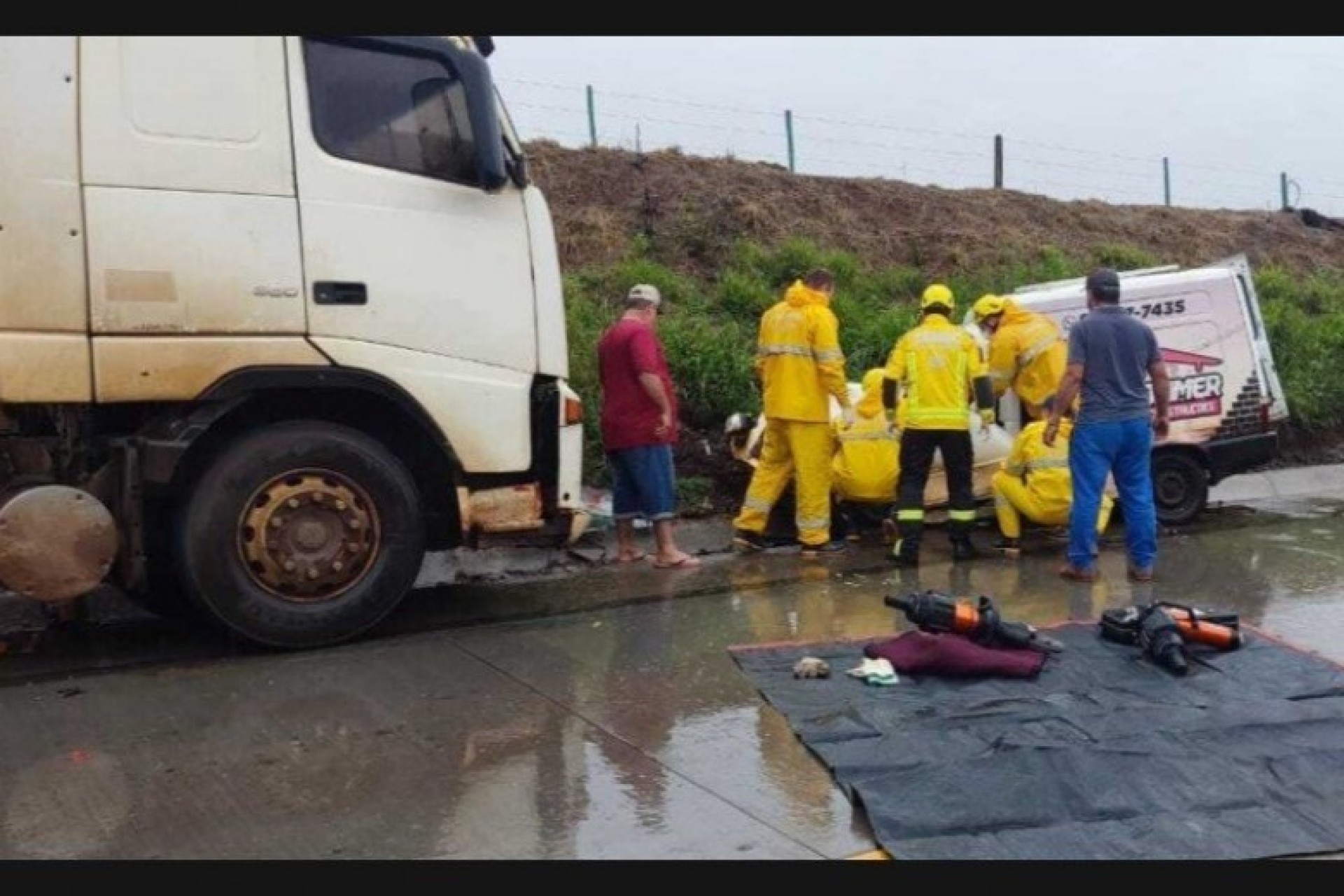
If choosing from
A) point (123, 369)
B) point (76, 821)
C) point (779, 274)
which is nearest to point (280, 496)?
point (123, 369)

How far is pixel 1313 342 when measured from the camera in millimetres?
12758

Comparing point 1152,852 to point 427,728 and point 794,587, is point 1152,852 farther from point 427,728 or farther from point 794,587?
point 794,587

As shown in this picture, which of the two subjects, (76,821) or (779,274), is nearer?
(76,821)

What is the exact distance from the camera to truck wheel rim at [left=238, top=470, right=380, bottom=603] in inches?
218

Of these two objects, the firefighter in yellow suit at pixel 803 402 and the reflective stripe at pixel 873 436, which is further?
the reflective stripe at pixel 873 436

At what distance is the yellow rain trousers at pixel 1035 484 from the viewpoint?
26.1ft

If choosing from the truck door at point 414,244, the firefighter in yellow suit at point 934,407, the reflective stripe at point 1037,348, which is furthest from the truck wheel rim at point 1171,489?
the truck door at point 414,244

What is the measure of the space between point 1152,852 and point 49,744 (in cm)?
361

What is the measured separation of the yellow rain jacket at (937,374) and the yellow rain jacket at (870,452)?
533 millimetres

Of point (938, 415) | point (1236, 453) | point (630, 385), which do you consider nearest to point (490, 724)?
point (630, 385)

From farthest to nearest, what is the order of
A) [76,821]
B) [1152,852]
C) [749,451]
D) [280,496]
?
[749,451] → [280,496] → [76,821] → [1152,852]

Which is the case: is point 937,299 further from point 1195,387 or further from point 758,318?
point 758,318

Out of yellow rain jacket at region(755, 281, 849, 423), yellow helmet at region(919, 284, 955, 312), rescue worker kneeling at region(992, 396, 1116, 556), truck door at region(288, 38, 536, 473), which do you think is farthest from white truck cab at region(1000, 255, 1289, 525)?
truck door at region(288, 38, 536, 473)

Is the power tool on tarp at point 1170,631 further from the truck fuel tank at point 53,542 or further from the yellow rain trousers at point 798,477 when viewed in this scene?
the truck fuel tank at point 53,542
